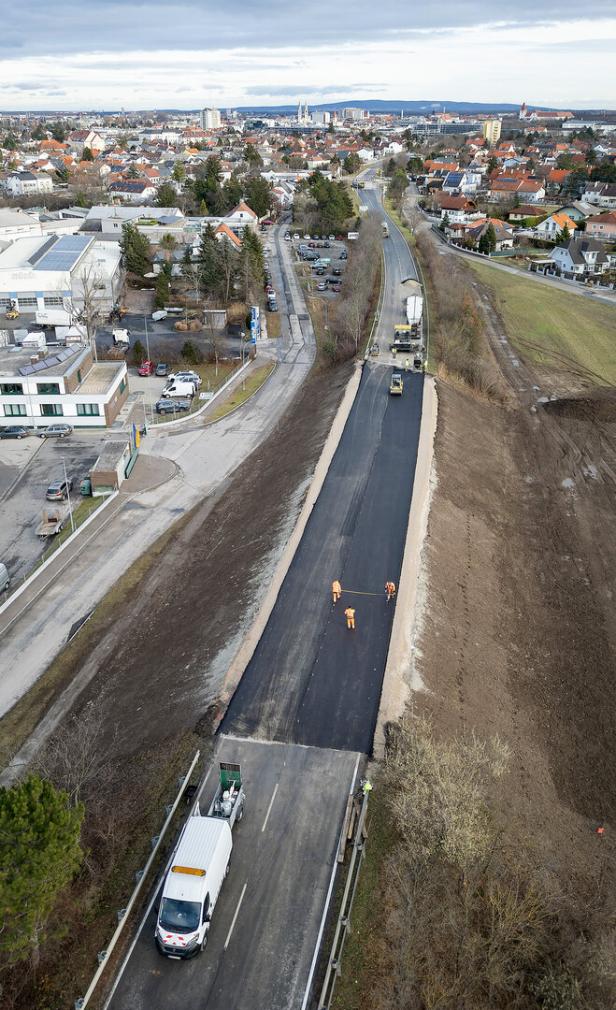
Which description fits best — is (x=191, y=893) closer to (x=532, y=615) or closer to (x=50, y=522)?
(x=532, y=615)

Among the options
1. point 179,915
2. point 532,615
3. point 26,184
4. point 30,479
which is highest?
point 26,184

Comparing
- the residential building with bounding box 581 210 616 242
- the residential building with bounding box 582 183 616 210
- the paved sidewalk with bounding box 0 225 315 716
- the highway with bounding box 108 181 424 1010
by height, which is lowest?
the paved sidewalk with bounding box 0 225 315 716

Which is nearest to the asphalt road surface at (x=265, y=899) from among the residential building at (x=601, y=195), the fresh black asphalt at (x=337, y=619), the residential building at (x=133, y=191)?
the fresh black asphalt at (x=337, y=619)

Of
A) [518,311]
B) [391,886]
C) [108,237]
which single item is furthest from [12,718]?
[108,237]

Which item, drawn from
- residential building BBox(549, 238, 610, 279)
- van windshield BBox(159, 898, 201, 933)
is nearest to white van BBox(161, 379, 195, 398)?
van windshield BBox(159, 898, 201, 933)

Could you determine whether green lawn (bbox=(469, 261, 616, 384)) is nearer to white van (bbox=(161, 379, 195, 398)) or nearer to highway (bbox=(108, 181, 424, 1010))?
white van (bbox=(161, 379, 195, 398))

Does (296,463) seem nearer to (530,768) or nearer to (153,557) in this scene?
(153,557)

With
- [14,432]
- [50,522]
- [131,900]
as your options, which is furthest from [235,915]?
[14,432]
